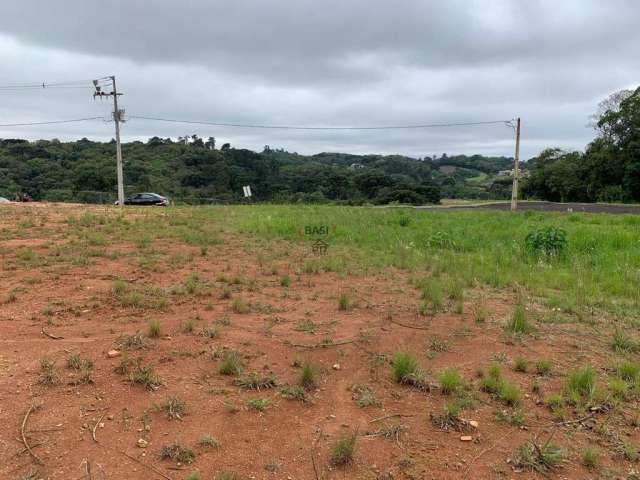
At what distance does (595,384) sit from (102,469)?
3.48 metres

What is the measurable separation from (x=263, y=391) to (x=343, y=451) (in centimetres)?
95

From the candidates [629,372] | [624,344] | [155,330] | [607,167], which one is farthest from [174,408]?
[607,167]

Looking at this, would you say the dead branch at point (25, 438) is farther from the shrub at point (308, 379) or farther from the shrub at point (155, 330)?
the shrub at point (308, 379)

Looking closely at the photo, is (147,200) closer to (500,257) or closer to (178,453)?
(500,257)

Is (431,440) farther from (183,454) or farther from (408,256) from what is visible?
(408,256)

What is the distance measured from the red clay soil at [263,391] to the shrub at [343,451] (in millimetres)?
43

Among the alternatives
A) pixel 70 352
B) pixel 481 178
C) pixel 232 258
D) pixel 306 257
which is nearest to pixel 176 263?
pixel 232 258

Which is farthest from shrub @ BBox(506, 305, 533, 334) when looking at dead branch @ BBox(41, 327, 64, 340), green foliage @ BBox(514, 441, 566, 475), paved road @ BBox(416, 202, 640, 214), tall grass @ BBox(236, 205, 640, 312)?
paved road @ BBox(416, 202, 640, 214)

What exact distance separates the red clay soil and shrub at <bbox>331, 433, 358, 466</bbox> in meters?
0.04

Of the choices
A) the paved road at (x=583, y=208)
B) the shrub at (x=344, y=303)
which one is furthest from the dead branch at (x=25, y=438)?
the paved road at (x=583, y=208)

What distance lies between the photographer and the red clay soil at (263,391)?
267 cm

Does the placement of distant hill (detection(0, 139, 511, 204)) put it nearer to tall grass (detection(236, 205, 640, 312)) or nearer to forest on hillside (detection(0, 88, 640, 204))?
forest on hillside (detection(0, 88, 640, 204))

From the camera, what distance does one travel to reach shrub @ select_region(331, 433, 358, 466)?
8.79 ft

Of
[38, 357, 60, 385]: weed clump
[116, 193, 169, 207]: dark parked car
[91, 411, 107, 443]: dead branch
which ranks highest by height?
[38, 357, 60, 385]: weed clump
